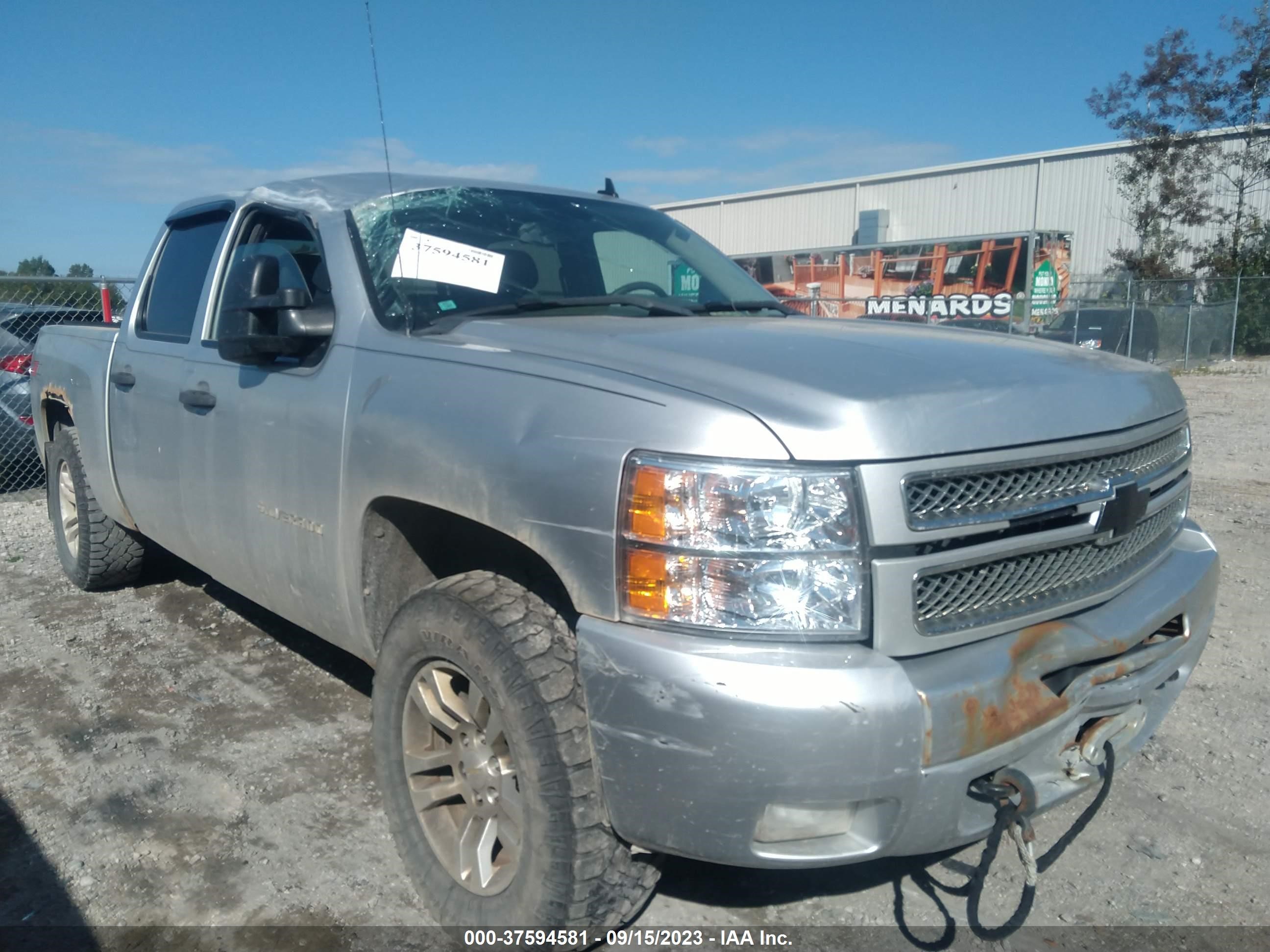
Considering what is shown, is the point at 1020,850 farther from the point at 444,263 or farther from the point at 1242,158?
the point at 1242,158

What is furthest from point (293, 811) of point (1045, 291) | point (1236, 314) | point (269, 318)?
point (1236, 314)

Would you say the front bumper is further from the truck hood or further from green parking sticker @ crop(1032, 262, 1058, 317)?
green parking sticker @ crop(1032, 262, 1058, 317)

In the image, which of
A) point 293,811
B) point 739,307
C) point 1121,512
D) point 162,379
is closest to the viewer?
point 1121,512

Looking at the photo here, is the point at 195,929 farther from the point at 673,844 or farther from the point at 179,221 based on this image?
the point at 179,221

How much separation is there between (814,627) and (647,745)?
0.40 meters

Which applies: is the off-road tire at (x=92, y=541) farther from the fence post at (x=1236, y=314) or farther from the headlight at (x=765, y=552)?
the fence post at (x=1236, y=314)

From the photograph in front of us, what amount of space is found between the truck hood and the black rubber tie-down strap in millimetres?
769

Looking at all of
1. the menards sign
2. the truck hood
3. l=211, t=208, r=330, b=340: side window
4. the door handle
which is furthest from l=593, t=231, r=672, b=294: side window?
the menards sign

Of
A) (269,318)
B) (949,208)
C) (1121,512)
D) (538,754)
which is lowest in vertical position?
(538,754)

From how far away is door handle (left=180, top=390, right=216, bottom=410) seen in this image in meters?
3.45

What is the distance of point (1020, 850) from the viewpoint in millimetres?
2119

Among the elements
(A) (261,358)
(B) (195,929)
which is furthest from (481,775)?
(A) (261,358)

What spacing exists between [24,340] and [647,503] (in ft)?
27.4

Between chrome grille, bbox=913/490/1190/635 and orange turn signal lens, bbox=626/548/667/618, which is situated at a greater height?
orange turn signal lens, bbox=626/548/667/618
